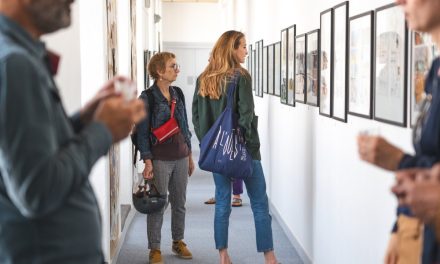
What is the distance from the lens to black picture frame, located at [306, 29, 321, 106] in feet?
14.6

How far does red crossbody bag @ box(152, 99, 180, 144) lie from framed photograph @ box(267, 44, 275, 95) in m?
2.23

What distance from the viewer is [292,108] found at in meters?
5.55

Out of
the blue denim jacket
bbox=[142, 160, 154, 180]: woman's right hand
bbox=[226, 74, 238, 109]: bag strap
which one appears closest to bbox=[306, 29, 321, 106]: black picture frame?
bbox=[226, 74, 238, 109]: bag strap

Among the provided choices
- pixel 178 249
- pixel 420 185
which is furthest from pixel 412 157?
pixel 178 249

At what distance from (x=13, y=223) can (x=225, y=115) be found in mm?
2989

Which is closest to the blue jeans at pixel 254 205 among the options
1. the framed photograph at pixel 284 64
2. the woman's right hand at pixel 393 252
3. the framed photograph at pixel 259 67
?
the framed photograph at pixel 284 64

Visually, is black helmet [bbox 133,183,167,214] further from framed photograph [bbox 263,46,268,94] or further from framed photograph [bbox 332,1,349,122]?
framed photograph [bbox 263,46,268,94]

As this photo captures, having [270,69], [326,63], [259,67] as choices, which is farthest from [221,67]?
[259,67]

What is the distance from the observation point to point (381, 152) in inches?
70.0

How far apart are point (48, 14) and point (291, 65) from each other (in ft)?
13.7

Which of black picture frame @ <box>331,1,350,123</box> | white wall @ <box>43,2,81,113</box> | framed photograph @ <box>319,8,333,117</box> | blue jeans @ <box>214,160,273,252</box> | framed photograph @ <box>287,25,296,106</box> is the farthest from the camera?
framed photograph @ <box>287,25,296,106</box>

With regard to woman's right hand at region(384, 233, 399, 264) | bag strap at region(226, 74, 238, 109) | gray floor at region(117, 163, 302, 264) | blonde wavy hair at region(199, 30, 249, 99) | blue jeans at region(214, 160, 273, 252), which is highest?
blonde wavy hair at region(199, 30, 249, 99)

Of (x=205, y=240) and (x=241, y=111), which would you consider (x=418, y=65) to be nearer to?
(x=241, y=111)

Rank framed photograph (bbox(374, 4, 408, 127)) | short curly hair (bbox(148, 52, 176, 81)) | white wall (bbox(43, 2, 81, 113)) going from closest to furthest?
framed photograph (bbox(374, 4, 408, 127))
white wall (bbox(43, 2, 81, 113))
short curly hair (bbox(148, 52, 176, 81))
